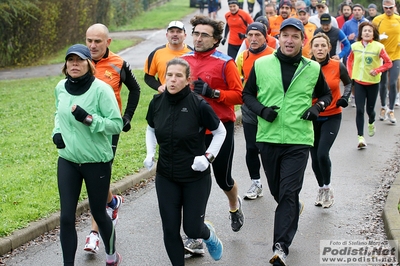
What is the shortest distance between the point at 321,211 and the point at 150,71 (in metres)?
2.56

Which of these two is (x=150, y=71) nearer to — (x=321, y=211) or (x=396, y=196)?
(x=321, y=211)

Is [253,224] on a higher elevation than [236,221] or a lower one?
lower

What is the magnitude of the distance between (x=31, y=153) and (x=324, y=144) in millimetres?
4804

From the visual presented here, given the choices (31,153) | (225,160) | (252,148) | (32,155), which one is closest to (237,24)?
(31,153)

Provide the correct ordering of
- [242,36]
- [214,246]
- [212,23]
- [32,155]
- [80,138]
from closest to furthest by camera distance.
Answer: [80,138] < [214,246] < [212,23] < [32,155] < [242,36]

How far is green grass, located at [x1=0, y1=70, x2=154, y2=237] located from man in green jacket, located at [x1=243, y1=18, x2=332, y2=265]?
2.76 meters

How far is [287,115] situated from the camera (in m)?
6.60

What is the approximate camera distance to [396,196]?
848cm

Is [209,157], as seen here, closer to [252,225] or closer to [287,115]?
[287,115]

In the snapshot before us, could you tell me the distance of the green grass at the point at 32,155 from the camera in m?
8.11

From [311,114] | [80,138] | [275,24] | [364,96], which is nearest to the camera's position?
[80,138]

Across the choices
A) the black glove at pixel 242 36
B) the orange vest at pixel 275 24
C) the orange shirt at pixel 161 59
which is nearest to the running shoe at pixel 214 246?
the orange shirt at pixel 161 59

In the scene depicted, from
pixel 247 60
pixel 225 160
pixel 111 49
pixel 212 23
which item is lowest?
pixel 111 49

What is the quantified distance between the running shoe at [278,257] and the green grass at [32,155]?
2733 mm
